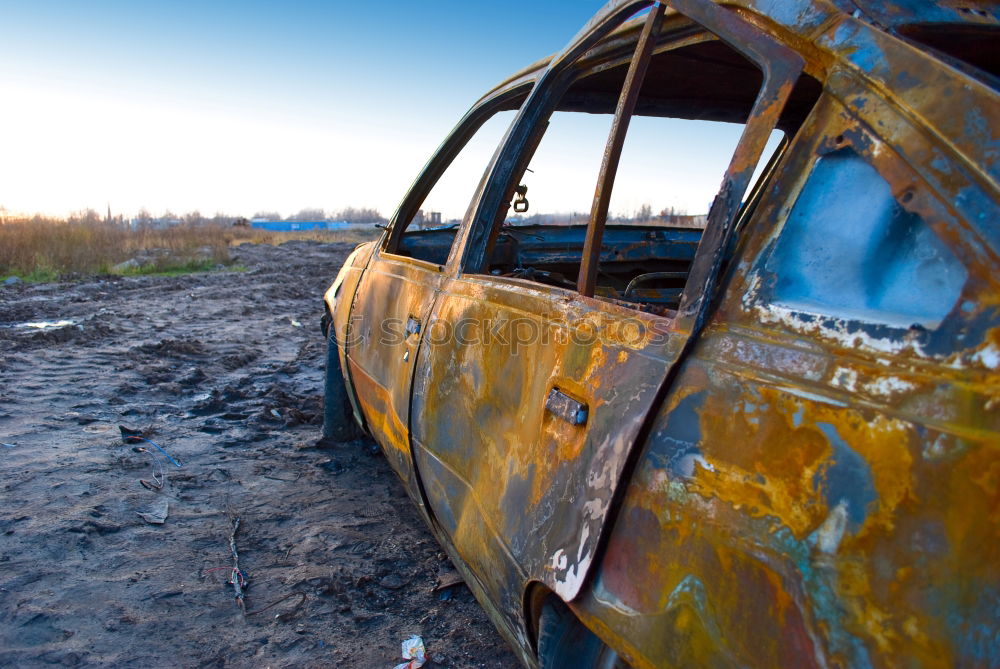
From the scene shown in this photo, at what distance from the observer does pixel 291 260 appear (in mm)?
19922

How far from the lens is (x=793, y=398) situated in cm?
90

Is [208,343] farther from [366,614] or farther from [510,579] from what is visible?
[510,579]

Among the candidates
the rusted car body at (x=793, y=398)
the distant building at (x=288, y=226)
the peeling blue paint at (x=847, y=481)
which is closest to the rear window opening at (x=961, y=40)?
the rusted car body at (x=793, y=398)

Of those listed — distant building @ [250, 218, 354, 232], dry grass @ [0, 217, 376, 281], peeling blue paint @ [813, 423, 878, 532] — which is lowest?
distant building @ [250, 218, 354, 232]

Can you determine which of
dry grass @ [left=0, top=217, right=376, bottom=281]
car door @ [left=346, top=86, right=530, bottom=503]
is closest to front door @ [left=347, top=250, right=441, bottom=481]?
car door @ [left=346, top=86, right=530, bottom=503]

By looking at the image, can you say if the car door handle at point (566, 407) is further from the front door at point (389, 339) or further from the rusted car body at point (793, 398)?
the front door at point (389, 339)

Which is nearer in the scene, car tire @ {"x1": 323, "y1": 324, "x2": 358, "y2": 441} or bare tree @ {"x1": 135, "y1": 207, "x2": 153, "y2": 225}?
car tire @ {"x1": 323, "y1": 324, "x2": 358, "y2": 441}

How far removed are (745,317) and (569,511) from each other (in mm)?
485

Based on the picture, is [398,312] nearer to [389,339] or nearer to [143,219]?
[389,339]

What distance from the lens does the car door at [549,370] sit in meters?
1.14

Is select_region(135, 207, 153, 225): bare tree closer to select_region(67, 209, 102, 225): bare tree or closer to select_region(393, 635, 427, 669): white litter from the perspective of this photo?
select_region(67, 209, 102, 225): bare tree

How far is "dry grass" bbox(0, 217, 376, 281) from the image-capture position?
41.0 feet

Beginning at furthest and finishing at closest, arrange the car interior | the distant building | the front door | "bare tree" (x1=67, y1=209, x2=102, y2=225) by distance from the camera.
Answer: the distant building, "bare tree" (x1=67, y1=209, x2=102, y2=225), the front door, the car interior

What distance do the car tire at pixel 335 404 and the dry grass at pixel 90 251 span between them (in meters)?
10.9
